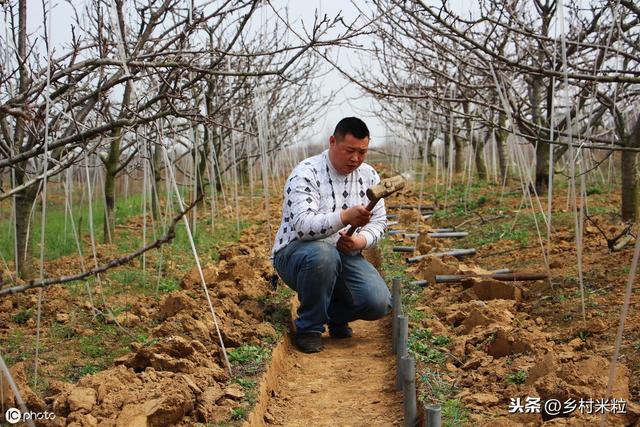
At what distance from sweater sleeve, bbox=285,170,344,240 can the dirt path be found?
2.44 ft

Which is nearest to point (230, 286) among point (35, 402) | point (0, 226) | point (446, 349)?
point (446, 349)

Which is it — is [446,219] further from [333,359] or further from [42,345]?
[42,345]

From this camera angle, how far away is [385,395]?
3303mm

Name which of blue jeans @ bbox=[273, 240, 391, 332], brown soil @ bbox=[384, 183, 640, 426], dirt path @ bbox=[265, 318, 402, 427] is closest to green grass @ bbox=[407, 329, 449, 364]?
brown soil @ bbox=[384, 183, 640, 426]

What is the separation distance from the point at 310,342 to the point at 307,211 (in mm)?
814

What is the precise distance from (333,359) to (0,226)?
6.83 metres

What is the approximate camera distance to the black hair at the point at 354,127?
3.69m

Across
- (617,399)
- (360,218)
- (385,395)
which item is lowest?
(385,395)

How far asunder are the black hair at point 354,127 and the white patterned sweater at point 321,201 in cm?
Answer: 31

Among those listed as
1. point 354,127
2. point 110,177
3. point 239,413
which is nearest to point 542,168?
point 110,177

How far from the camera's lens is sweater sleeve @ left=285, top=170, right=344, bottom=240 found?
3.65 m

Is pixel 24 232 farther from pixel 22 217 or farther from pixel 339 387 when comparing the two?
pixel 339 387

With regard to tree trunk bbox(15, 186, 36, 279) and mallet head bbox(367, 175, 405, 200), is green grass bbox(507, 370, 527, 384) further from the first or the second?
tree trunk bbox(15, 186, 36, 279)

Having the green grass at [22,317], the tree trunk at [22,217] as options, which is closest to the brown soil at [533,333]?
the green grass at [22,317]
